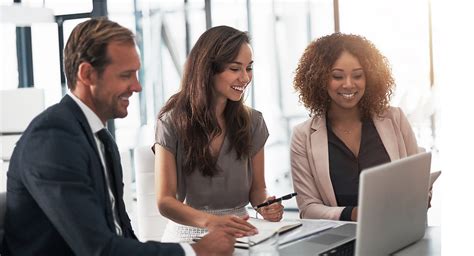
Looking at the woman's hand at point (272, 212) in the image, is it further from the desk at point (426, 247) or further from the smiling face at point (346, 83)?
the smiling face at point (346, 83)

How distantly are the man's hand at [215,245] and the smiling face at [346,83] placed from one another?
1.00 metres

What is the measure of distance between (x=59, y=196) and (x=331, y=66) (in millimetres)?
1335

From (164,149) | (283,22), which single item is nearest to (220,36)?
(164,149)

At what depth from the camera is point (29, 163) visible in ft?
4.46

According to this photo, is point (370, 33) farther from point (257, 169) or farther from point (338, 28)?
point (257, 169)

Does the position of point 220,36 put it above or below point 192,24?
below

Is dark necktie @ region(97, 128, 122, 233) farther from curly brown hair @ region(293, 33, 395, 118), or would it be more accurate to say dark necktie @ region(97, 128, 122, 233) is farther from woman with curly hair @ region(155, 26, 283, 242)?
curly brown hair @ region(293, 33, 395, 118)

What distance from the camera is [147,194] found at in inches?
94.6

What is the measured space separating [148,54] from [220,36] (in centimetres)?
417

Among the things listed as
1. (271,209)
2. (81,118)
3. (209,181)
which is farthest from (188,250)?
(209,181)

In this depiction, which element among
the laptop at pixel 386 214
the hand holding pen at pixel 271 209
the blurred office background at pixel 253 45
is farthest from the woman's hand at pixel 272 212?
the blurred office background at pixel 253 45

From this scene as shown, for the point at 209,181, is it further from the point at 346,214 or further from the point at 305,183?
the point at 346,214

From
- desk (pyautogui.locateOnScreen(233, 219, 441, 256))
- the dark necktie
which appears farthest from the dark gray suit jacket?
desk (pyautogui.locateOnScreen(233, 219, 441, 256))

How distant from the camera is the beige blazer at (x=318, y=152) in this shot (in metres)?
2.24
